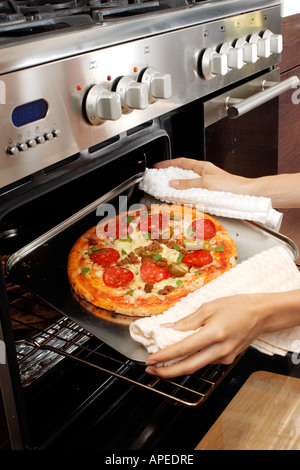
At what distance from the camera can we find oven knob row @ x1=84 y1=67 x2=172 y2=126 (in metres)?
0.93

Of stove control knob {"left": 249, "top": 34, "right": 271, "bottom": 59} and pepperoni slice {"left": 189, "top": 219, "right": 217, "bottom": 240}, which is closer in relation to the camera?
pepperoni slice {"left": 189, "top": 219, "right": 217, "bottom": 240}

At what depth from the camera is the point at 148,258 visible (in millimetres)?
1146

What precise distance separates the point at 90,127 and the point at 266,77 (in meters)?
0.84

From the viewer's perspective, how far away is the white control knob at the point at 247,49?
1345 mm

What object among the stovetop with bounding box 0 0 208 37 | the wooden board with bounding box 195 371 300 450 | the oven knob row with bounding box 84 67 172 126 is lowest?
the wooden board with bounding box 195 371 300 450

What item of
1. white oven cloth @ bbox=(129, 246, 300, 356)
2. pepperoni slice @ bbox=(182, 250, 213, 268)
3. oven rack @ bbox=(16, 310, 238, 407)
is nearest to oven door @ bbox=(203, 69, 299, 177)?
pepperoni slice @ bbox=(182, 250, 213, 268)

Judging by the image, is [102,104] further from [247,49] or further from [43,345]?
[247,49]

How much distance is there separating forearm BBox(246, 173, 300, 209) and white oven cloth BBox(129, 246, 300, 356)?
1.08 feet

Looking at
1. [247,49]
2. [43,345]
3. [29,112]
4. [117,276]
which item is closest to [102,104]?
[29,112]

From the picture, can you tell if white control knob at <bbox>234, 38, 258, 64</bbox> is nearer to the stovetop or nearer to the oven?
the oven

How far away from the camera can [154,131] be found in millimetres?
1253

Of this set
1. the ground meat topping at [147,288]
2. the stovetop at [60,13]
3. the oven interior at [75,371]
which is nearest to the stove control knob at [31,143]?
the oven interior at [75,371]

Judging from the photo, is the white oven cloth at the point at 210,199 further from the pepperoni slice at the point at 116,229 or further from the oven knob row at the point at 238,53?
the oven knob row at the point at 238,53
